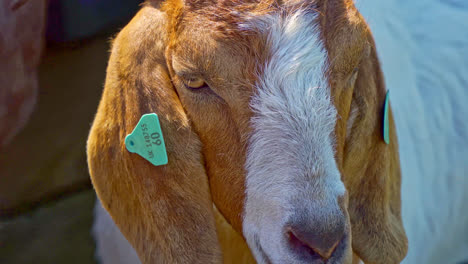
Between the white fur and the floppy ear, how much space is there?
5.02ft

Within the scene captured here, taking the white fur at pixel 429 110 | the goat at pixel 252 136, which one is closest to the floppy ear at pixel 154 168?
the goat at pixel 252 136

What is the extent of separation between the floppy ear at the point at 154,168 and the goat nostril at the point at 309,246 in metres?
0.46

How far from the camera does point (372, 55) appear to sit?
89.0 inches

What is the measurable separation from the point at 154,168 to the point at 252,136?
1.48 ft

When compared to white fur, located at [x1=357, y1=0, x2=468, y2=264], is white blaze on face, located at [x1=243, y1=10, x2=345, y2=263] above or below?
above

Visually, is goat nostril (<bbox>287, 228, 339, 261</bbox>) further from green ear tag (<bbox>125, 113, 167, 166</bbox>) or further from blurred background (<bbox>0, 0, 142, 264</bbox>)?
blurred background (<bbox>0, 0, 142, 264</bbox>)

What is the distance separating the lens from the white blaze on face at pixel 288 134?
5.59ft

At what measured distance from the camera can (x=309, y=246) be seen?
1.68 metres

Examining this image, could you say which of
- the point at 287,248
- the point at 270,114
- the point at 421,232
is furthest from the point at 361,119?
the point at 421,232

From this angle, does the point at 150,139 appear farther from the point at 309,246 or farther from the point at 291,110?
the point at 309,246

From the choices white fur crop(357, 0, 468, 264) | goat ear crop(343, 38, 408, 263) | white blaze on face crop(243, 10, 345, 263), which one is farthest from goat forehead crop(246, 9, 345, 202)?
white fur crop(357, 0, 468, 264)

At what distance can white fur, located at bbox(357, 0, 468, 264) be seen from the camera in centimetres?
318

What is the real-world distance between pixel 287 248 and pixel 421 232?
5.89ft

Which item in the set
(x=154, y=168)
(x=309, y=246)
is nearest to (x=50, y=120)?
(x=154, y=168)
